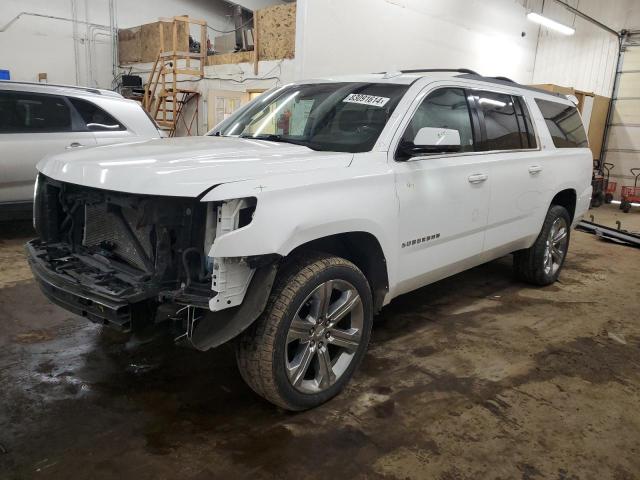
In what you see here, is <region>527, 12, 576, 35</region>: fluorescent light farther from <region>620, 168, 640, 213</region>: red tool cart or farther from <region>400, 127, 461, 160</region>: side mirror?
<region>400, 127, 461, 160</region>: side mirror

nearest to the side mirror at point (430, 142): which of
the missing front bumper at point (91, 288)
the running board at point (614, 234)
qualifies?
the missing front bumper at point (91, 288)

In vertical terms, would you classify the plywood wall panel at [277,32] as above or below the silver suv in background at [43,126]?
above

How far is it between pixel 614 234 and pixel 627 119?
8879mm

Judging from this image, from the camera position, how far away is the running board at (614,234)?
6941mm

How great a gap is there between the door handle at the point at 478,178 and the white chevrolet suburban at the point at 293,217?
0.04 meters

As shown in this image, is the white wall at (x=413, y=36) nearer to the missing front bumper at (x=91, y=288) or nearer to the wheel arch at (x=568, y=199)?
the wheel arch at (x=568, y=199)

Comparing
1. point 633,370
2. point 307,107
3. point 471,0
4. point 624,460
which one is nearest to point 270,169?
point 307,107

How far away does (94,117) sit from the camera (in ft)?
19.1

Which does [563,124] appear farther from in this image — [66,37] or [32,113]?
[66,37]

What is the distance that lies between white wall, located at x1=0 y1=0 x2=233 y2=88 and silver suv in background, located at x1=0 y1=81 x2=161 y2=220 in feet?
31.4

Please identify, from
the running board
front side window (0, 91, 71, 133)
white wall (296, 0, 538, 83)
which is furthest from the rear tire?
white wall (296, 0, 538, 83)

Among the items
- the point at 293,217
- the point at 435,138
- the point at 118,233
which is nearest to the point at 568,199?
the point at 435,138

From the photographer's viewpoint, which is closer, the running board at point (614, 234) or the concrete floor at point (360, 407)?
the concrete floor at point (360, 407)

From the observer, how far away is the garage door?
45.7 feet
